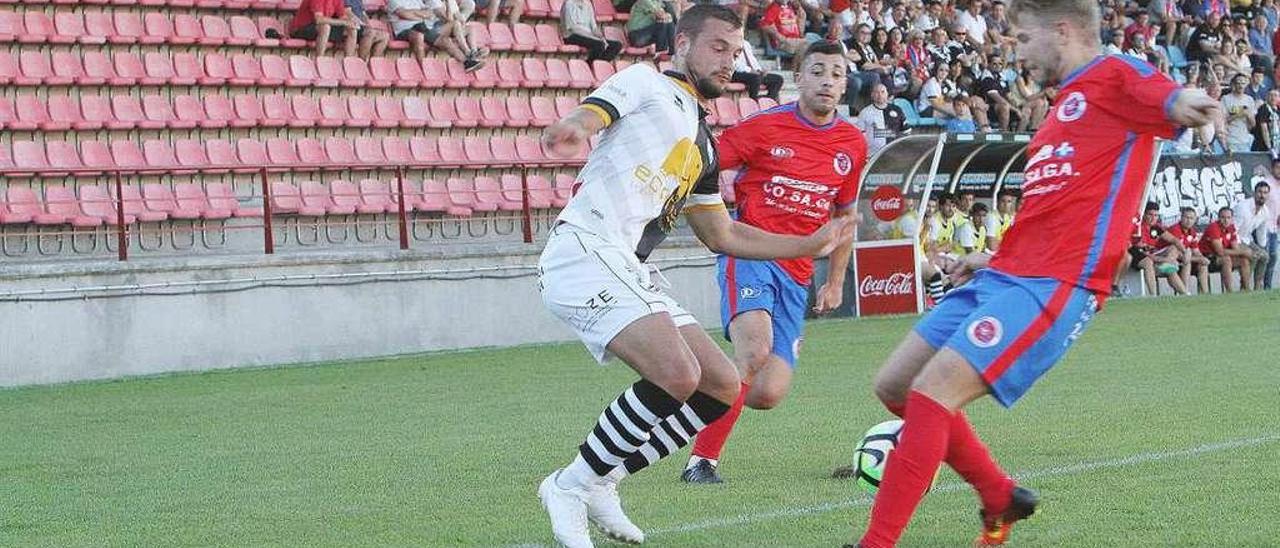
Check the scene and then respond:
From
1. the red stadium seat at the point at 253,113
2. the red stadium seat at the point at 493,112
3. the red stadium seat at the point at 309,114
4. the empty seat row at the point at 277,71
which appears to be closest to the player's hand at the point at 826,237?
the empty seat row at the point at 277,71

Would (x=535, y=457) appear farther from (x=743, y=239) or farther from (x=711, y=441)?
(x=743, y=239)

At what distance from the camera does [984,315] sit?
574cm

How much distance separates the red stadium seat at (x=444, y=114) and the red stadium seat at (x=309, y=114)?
4.68ft

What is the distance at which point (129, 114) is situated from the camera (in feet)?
63.7

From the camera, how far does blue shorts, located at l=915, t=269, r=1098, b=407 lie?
18.7ft

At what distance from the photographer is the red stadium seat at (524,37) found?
934 inches

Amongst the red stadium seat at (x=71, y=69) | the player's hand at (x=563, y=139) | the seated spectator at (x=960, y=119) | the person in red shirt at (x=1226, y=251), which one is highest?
the player's hand at (x=563, y=139)

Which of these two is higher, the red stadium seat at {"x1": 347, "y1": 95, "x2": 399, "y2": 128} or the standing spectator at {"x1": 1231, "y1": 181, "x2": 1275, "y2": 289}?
the red stadium seat at {"x1": 347, "y1": 95, "x2": 399, "y2": 128}

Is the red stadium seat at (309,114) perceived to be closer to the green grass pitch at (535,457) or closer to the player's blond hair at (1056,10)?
the green grass pitch at (535,457)

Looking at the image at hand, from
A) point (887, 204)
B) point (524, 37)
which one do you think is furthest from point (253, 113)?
point (887, 204)

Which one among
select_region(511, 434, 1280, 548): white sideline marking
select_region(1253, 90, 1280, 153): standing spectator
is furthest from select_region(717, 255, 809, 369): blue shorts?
select_region(1253, 90, 1280, 153): standing spectator

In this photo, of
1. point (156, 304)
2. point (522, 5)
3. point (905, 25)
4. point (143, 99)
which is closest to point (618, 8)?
point (522, 5)

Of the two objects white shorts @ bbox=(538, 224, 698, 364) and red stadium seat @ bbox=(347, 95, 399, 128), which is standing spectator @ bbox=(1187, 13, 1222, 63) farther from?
white shorts @ bbox=(538, 224, 698, 364)

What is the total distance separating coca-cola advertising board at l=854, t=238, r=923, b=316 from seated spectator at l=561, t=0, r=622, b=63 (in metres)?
4.17
